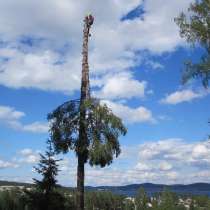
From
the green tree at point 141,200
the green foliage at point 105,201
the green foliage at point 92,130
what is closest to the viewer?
the green foliage at point 92,130

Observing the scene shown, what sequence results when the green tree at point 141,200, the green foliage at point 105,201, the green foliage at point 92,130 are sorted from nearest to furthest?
1. the green foliage at point 92,130
2. the green tree at point 141,200
3. the green foliage at point 105,201

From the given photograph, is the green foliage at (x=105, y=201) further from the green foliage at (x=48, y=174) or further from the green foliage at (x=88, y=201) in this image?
the green foliage at (x=48, y=174)

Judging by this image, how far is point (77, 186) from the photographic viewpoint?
22156mm

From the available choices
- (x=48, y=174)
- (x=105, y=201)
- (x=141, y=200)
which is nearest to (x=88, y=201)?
(x=105, y=201)

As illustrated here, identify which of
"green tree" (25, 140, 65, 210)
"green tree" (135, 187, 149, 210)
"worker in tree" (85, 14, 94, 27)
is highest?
"green tree" (135, 187, 149, 210)

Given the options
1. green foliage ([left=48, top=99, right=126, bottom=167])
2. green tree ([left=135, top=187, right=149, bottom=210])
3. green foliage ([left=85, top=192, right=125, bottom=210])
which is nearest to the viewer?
green foliage ([left=48, top=99, right=126, bottom=167])

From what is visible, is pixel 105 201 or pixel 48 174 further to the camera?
pixel 105 201

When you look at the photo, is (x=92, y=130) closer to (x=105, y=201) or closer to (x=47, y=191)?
(x=47, y=191)

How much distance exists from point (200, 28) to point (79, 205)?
30.6 feet

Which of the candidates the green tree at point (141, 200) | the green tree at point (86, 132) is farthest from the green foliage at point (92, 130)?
the green tree at point (141, 200)

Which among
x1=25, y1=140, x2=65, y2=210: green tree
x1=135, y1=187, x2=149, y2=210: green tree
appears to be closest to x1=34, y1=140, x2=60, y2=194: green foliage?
x1=25, y1=140, x2=65, y2=210: green tree

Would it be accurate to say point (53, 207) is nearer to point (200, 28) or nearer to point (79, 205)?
point (79, 205)

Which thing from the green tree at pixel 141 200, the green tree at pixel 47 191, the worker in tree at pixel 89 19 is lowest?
the green tree at pixel 47 191

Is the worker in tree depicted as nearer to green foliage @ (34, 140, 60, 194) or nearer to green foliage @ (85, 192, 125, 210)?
green foliage @ (34, 140, 60, 194)
